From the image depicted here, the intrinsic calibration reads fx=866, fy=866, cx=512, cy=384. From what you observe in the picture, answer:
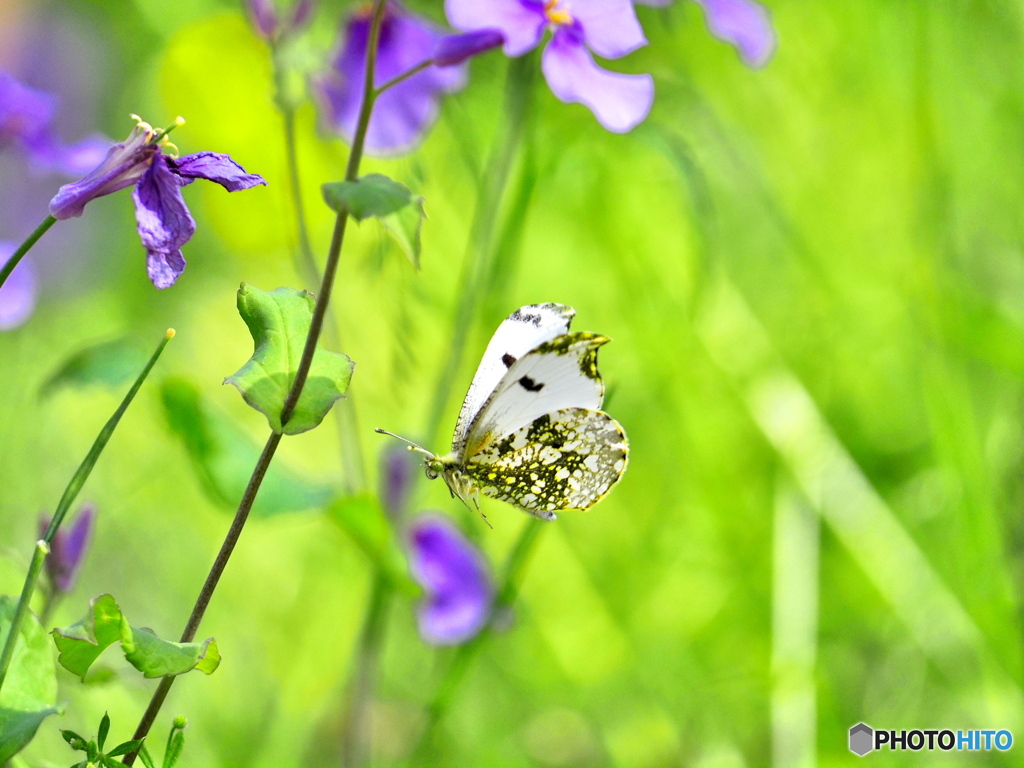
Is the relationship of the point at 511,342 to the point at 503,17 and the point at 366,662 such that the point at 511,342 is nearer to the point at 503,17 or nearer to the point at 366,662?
the point at 503,17

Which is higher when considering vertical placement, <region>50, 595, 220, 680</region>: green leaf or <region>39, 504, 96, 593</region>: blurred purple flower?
<region>39, 504, 96, 593</region>: blurred purple flower

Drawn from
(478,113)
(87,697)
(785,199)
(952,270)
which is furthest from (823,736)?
(478,113)

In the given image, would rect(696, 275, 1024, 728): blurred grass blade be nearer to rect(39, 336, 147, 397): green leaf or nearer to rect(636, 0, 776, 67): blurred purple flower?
rect(636, 0, 776, 67): blurred purple flower

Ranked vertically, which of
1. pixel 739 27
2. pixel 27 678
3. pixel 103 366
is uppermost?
pixel 739 27

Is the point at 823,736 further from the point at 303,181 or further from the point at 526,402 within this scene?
the point at 303,181

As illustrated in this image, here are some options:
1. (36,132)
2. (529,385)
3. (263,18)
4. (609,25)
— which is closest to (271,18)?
(263,18)

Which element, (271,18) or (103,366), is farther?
(271,18)

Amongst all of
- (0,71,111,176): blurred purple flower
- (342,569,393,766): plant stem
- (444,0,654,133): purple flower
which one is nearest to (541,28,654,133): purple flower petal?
(444,0,654,133): purple flower
